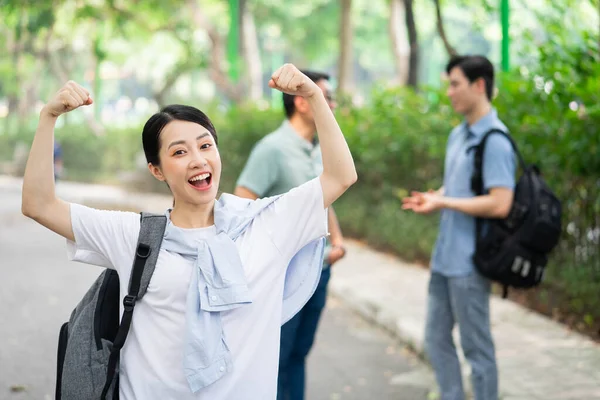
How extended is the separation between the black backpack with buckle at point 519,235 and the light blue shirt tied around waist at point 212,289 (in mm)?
2025

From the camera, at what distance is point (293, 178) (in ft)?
15.3

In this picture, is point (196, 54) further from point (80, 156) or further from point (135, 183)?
point (80, 156)

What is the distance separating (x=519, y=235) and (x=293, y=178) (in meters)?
Result: 1.18

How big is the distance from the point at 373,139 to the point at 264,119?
191 inches

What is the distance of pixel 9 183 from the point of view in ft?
106

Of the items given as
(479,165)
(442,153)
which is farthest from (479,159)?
(442,153)

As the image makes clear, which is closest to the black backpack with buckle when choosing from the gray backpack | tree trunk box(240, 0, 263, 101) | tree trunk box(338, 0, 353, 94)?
the gray backpack

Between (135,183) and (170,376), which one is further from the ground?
(170,376)

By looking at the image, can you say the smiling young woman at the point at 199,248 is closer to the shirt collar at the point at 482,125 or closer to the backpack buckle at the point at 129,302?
the backpack buckle at the point at 129,302

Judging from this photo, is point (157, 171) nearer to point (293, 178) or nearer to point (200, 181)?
point (200, 181)

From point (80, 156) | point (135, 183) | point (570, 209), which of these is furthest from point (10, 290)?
point (80, 156)

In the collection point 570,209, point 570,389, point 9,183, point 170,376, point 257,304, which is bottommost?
point 9,183

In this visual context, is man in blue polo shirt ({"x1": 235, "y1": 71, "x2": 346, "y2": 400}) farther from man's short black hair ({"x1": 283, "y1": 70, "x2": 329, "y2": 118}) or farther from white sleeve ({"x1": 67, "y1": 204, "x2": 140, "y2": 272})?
white sleeve ({"x1": 67, "y1": 204, "x2": 140, "y2": 272})

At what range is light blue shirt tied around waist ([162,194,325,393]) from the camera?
2.72 m
